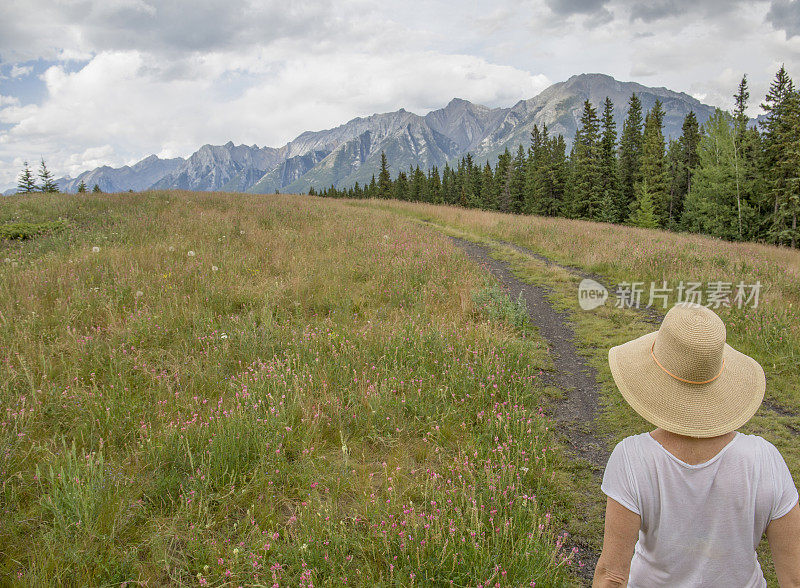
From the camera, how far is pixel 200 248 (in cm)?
993

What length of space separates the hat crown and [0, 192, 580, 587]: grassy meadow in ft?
5.60

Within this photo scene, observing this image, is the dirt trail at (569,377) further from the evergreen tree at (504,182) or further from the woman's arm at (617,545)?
the evergreen tree at (504,182)

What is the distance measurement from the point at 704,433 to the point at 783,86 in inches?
2030

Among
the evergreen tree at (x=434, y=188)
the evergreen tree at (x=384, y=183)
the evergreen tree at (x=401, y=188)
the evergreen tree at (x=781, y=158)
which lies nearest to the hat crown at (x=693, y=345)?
the evergreen tree at (x=781, y=158)

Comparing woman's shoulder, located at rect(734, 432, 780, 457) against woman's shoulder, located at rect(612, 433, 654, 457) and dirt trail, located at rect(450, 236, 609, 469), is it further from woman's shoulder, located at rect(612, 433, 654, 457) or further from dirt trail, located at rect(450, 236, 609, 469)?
dirt trail, located at rect(450, 236, 609, 469)

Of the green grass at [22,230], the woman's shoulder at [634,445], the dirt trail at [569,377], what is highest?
the green grass at [22,230]

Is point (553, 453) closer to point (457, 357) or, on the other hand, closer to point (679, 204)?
point (457, 357)

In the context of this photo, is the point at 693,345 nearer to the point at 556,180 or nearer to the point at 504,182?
the point at 556,180

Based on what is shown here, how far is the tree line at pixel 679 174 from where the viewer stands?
110 feet

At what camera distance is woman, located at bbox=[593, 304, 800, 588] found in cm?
157

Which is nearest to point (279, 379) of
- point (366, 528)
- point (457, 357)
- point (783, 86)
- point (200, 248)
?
point (366, 528)

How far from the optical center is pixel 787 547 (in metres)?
1.56

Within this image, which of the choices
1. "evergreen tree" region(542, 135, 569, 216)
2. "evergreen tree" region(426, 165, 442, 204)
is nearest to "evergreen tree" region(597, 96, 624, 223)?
"evergreen tree" region(542, 135, 569, 216)

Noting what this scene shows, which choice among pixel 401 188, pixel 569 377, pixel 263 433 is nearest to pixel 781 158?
pixel 569 377
